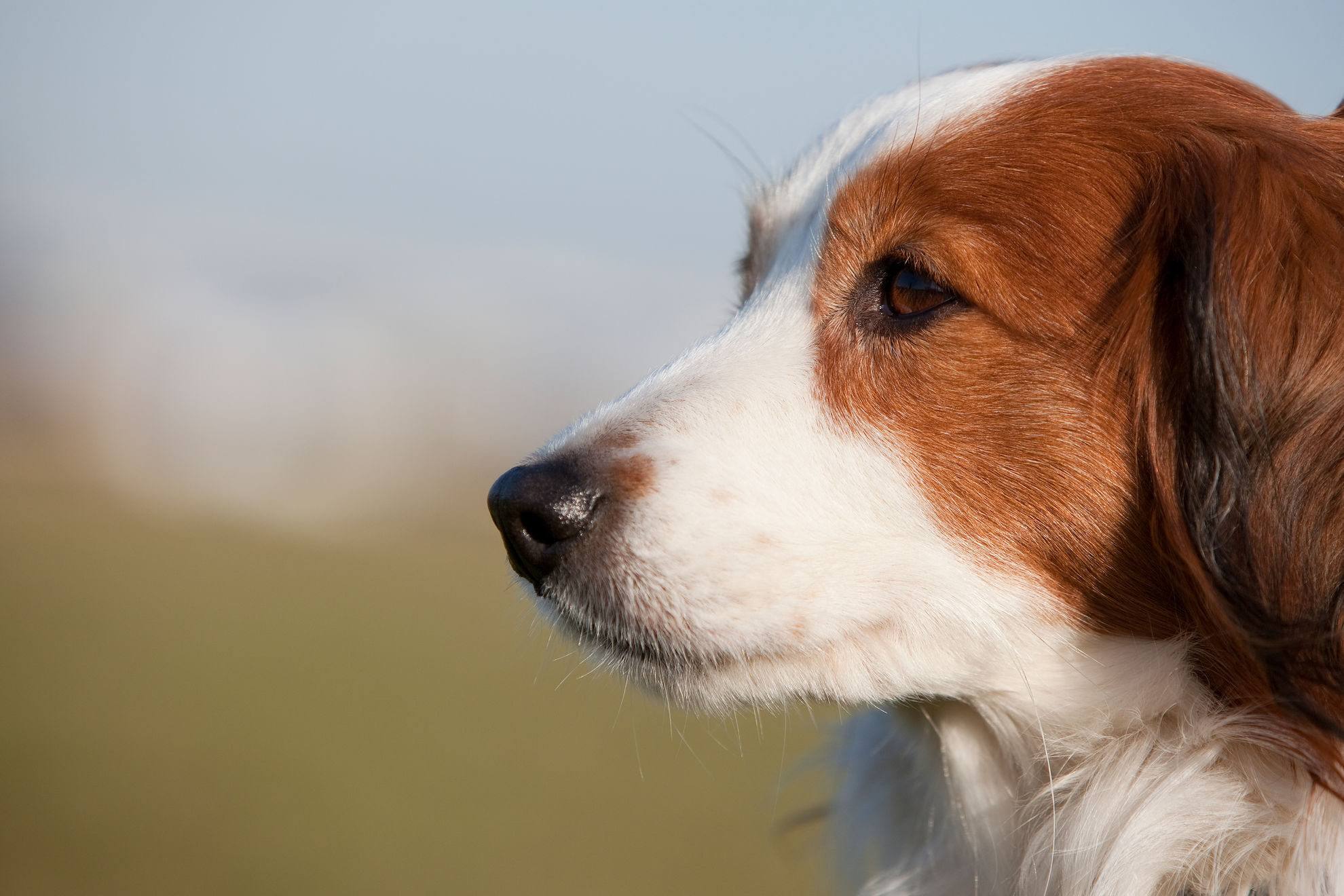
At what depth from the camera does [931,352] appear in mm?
2074

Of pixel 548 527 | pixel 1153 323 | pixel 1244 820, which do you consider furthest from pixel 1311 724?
pixel 548 527

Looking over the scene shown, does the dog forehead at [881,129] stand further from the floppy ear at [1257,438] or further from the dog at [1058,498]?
the floppy ear at [1257,438]

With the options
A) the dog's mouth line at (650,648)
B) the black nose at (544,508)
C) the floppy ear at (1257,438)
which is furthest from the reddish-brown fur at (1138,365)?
the black nose at (544,508)

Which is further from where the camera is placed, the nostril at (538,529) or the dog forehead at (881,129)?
the dog forehead at (881,129)

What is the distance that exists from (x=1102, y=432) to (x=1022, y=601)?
1.21 feet

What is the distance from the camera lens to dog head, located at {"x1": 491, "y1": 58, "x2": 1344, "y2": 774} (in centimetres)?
187

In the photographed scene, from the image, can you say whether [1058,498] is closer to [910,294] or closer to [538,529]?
[910,294]

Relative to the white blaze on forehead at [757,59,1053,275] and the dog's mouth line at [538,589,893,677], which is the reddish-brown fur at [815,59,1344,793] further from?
the dog's mouth line at [538,589,893,677]

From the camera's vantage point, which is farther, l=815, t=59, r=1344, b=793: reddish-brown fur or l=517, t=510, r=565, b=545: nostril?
l=517, t=510, r=565, b=545: nostril

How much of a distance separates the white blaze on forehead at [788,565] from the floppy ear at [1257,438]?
1.13ft

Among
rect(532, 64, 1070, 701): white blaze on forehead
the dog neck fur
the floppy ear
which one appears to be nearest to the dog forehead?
the floppy ear

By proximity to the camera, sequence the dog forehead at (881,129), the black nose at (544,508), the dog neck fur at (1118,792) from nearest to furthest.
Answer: the dog neck fur at (1118,792) → the black nose at (544,508) → the dog forehead at (881,129)

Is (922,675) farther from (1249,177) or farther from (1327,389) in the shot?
(1249,177)

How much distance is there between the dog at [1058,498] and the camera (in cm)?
186
